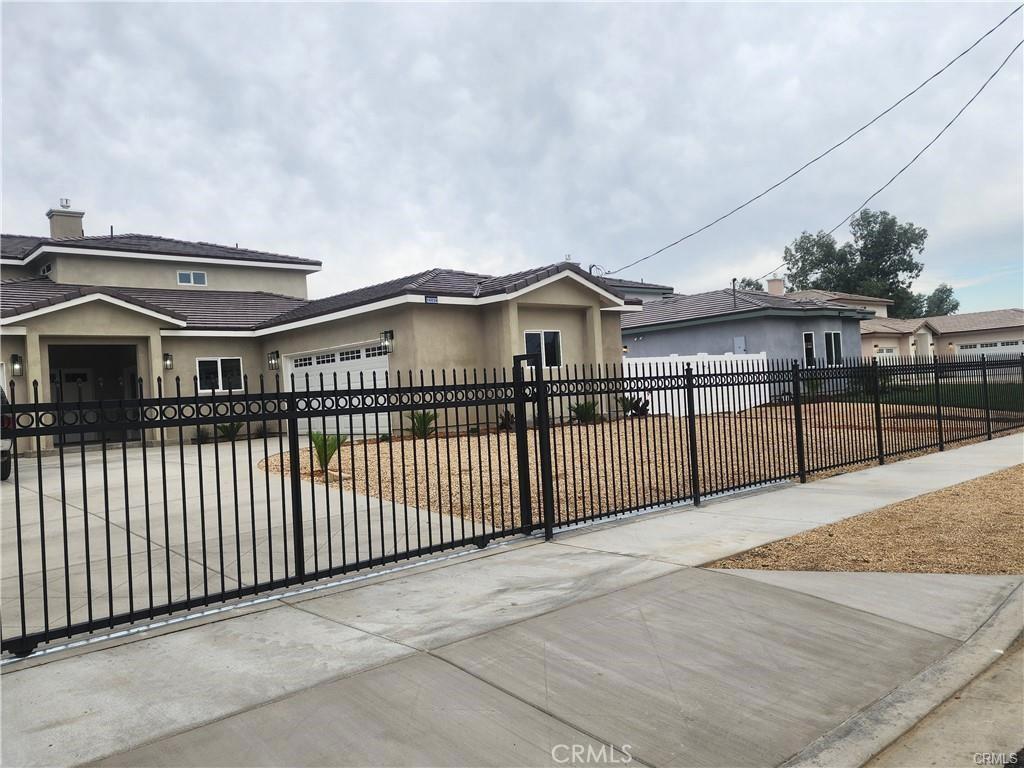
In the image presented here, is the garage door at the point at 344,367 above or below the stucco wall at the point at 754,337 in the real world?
below

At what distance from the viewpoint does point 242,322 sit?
2233 cm

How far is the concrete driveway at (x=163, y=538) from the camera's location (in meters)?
4.89

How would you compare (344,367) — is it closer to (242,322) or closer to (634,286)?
(242,322)

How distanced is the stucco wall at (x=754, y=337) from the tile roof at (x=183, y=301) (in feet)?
49.6

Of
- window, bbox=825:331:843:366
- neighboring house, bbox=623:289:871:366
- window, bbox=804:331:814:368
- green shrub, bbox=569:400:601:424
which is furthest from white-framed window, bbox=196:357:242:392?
window, bbox=825:331:843:366

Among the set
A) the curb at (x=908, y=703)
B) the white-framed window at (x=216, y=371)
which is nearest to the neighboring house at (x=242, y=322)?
the white-framed window at (x=216, y=371)

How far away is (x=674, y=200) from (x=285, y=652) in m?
26.5

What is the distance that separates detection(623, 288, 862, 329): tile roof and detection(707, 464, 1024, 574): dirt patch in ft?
62.3

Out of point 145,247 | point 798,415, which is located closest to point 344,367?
point 145,247

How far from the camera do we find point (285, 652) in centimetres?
418

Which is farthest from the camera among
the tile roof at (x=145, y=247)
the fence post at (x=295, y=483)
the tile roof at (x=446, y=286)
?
the tile roof at (x=145, y=247)

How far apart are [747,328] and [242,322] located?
1878 centimetres

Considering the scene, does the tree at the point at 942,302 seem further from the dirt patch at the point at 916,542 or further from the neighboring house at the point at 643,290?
the dirt patch at the point at 916,542

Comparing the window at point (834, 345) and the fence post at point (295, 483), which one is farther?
the window at point (834, 345)
